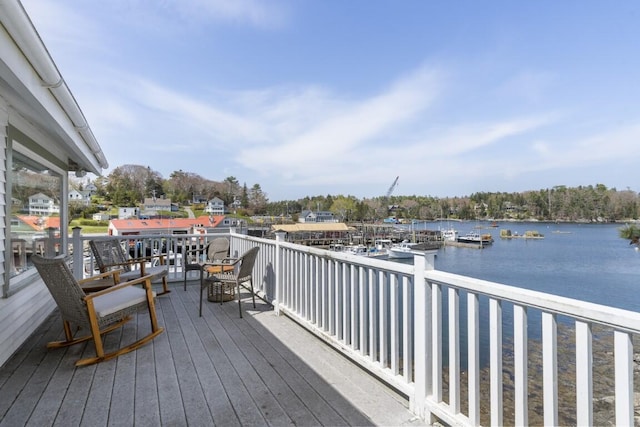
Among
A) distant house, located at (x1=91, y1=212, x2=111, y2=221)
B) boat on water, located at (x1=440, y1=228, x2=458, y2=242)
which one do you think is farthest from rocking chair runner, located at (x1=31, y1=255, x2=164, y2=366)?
boat on water, located at (x1=440, y1=228, x2=458, y2=242)

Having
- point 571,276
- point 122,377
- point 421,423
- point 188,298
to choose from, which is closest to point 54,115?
point 122,377

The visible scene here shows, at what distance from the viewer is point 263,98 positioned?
11.9 m

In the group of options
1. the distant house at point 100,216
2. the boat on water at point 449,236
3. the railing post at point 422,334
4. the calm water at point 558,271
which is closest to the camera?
the railing post at point 422,334

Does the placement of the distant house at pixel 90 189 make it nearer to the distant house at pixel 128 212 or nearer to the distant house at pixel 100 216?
the distant house at pixel 100 216

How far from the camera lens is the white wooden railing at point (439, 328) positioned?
3.94ft

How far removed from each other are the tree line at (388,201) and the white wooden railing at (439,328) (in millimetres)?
49054

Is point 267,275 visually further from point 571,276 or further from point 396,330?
point 571,276

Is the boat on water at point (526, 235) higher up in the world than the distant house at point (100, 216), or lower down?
lower down

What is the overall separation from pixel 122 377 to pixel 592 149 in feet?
93.4

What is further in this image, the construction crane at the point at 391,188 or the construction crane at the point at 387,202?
the construction crane at the point at 391,188

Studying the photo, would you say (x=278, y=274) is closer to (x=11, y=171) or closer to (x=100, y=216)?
(x=11, y=171)

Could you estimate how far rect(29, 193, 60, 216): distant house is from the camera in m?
3.85

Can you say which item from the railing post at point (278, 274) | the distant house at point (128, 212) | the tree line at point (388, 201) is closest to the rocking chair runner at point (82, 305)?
the railing post at point (278, 274)

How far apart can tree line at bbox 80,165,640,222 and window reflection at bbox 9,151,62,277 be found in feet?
151
